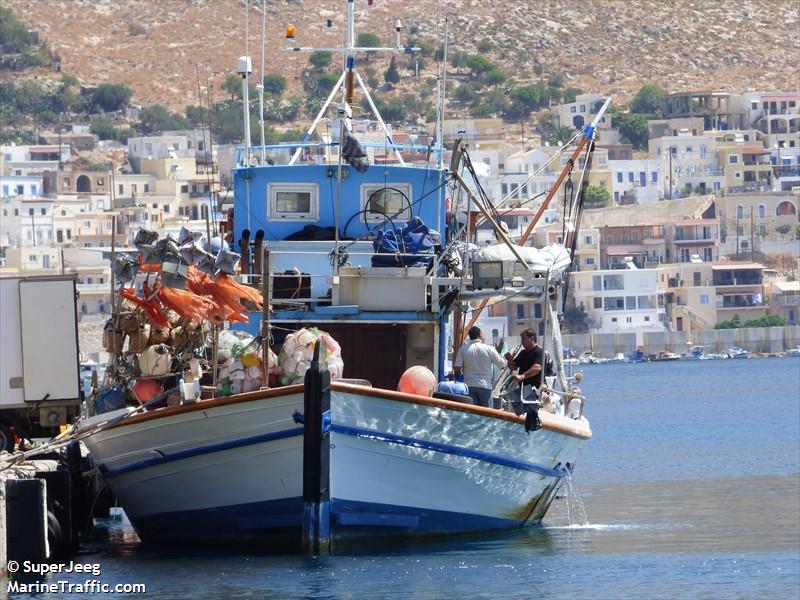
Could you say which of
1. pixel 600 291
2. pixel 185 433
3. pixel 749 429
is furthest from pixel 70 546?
pixel 600 291

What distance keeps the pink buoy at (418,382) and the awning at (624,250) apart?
5664 inches

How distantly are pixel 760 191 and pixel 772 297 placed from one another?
3427 centimetres

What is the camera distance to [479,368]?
77.0 feet

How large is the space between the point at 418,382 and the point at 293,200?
4.90m

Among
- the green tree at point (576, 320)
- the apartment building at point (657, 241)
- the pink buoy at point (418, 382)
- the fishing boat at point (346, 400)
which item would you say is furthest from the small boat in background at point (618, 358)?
the pink buoy at point (418, 382)

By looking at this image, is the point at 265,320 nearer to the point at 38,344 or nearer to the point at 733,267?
the point at 38,344

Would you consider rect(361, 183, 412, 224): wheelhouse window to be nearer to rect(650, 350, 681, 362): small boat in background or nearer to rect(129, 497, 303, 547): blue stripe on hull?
rect(129, 497, 303, 547): blue stripe on hull

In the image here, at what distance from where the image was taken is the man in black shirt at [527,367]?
24.0 m

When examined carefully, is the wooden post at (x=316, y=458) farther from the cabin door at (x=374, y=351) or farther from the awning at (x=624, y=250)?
the awning at (x=624, y=250)

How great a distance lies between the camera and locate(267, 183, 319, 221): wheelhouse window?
87.5ft

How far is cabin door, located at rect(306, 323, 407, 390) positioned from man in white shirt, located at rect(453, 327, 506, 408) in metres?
1.25

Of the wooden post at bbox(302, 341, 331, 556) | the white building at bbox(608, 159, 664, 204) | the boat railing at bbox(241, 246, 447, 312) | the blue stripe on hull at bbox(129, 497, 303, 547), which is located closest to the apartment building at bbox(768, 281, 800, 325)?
the white building at bbox(608, 159, 664, 204)

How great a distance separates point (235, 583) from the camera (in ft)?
69.5

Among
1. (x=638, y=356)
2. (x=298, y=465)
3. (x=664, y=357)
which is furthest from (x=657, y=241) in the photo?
(x=298, y=465)
